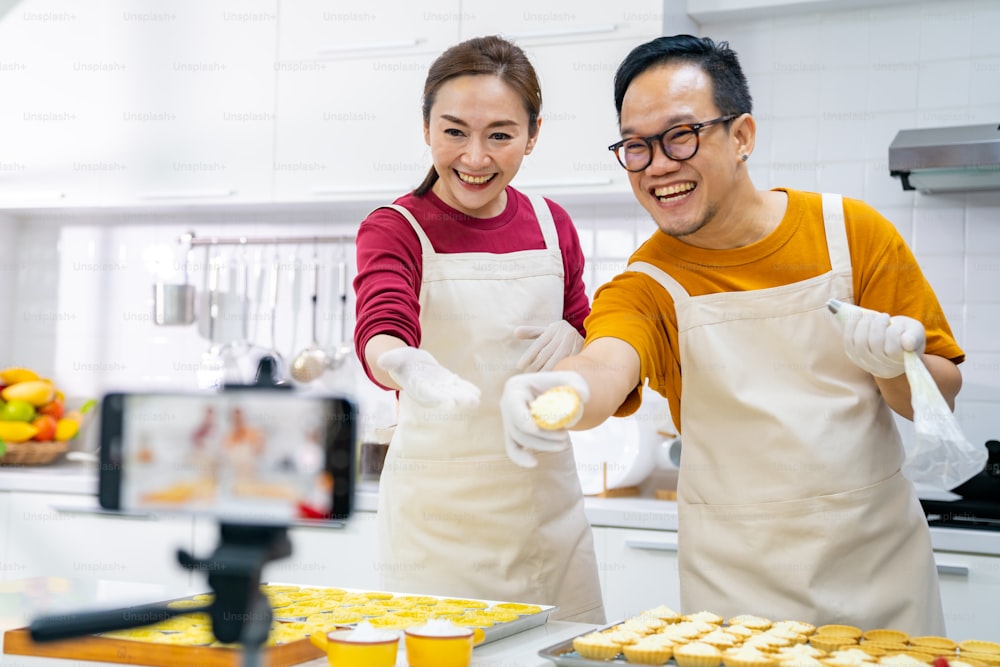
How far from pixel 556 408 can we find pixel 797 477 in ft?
1.47

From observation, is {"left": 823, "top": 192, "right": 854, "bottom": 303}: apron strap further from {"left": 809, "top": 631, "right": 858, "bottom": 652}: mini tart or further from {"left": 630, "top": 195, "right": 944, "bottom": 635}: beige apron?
{"left": 809, "top": 631, "right": 858, "bottom": 652}: mini tart

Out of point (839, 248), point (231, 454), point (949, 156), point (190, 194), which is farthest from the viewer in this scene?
point (190, 194)

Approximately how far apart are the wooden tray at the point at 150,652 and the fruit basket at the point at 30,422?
7.23ft

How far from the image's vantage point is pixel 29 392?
3334mm

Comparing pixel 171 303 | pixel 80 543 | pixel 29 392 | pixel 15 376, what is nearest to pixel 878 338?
pixel 80 543

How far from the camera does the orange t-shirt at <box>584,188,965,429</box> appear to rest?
4.86ft

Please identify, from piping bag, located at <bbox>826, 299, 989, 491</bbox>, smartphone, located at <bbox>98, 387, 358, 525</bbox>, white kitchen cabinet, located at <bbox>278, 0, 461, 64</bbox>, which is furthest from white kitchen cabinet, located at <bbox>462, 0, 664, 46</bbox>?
smartphone, located at <bbox>98, 387, 358, 525</bbox>

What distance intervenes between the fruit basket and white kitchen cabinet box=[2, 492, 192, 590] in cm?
23

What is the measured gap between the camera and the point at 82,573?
3.04 m

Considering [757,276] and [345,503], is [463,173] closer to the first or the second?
[757,276]

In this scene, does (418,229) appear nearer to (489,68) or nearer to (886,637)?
(489,68)

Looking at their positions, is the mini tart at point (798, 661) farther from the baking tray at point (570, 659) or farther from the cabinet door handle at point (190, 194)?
the cabinet door handle at point (190, 194)

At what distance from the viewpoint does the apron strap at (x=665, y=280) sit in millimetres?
1581

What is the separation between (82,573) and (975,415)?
2664mm
